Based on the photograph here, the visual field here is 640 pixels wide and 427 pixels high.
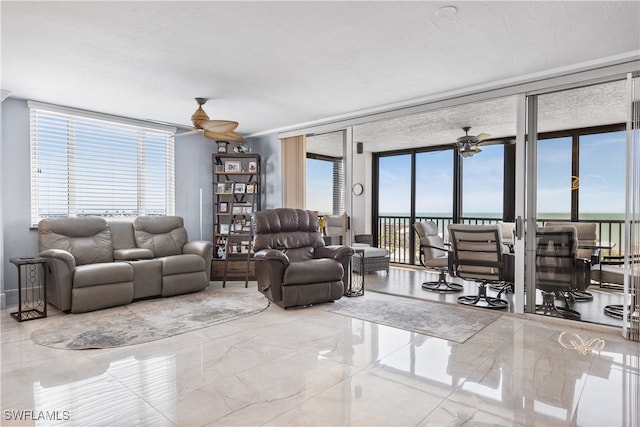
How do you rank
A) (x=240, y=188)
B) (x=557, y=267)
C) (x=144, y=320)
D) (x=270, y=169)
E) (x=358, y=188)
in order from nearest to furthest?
1. (x=144, y=320)
2. (x=557, y=267)
3. (x=240, y=188)
4. (x=270, y=169)
5. (x=358, y=188)

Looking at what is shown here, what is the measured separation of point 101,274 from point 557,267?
483cm

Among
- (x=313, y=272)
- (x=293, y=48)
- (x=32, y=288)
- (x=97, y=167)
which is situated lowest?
(x=32, y=288)

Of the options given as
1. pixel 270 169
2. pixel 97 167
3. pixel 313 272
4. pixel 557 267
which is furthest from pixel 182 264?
pixel 557 267

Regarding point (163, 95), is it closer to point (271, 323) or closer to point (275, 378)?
point (271, 323)

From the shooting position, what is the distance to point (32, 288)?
4.18m

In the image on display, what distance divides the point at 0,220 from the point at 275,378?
3.82m

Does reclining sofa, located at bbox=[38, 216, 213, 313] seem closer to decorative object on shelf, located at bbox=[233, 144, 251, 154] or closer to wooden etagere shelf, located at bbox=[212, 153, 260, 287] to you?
wooden etagere shelf, located at bbox=[212, 153, 260, 287]

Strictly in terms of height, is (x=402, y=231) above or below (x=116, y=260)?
above

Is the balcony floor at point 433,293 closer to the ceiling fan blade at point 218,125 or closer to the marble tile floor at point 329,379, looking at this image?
the marble tile floor at point 329,379

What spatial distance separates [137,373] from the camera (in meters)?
2.46

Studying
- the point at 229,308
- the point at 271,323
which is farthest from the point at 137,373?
the point at 229,308

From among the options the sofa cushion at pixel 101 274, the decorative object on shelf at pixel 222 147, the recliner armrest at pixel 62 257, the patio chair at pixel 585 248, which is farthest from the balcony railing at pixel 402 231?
the recliner armrest at pixel 62 257

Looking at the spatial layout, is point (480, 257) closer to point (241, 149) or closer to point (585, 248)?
point (585, 248)

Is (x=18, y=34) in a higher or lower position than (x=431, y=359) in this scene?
higher
